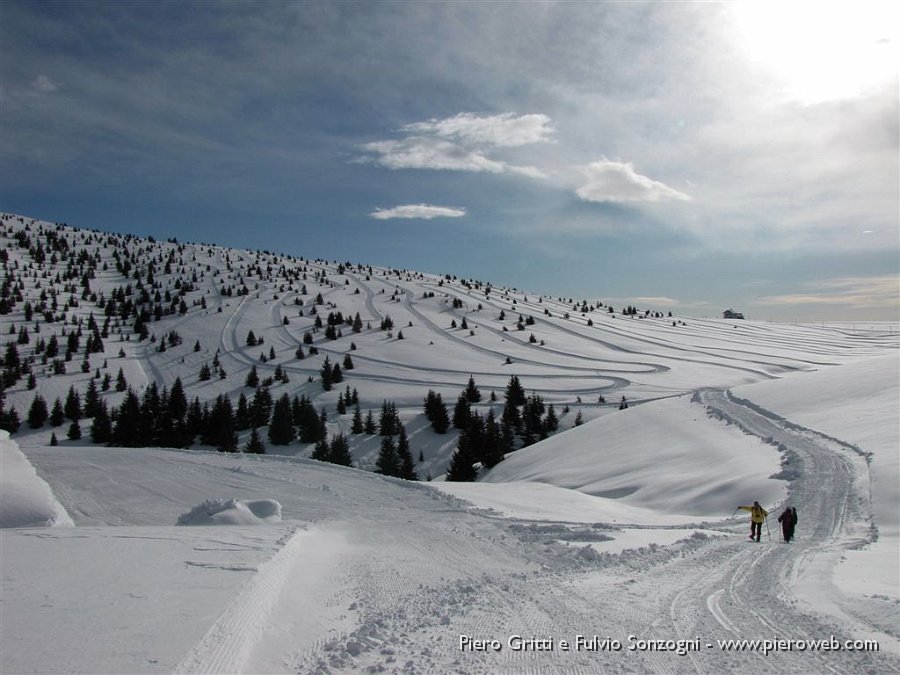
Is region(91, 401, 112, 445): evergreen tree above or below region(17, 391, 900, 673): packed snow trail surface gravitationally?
below

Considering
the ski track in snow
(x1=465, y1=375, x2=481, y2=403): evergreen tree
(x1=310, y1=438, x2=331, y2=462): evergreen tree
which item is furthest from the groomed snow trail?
(x1=465, y1=375, x2=481, y2=403): evergreen tree

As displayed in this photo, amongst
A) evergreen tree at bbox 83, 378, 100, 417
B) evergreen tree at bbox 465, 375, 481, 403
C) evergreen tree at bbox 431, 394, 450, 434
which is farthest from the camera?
evergreen tree at bbox 465, 375, 481, 403

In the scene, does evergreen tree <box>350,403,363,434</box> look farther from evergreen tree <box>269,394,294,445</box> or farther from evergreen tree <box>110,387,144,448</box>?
evergreen tree <box>110,387,144,448</box>

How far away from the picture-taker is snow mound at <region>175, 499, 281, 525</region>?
1177 centimetres

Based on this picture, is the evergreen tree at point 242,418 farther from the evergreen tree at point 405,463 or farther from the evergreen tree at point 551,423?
the evergreen tree at point 551,423

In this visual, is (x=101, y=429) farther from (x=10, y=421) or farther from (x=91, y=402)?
(x=10, y=421)

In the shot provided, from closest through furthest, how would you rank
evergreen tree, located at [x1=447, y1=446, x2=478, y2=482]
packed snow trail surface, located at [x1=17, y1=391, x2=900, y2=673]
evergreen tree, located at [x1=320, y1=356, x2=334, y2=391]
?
1. packed snow trail surface, located at [x1=17, y1=391, x2=900, y2=673]
2. evergreen tree, located at [x1=447, y1=446, x2=478, y2=482]
3. evergreen tree, located at [x1=320, y1=356, x2=334, y2=391]

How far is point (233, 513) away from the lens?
471 inches

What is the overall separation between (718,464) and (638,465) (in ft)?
11.2

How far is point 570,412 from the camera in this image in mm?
51969

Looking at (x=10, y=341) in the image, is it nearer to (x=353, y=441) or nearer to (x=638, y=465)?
(x=353, y=441)

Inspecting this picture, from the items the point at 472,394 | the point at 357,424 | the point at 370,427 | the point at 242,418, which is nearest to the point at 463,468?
the point at 370,427

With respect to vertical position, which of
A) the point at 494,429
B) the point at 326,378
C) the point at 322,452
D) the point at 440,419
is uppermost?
the point at 326,378

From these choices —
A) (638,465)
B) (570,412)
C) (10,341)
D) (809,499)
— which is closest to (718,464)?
(638,465)
